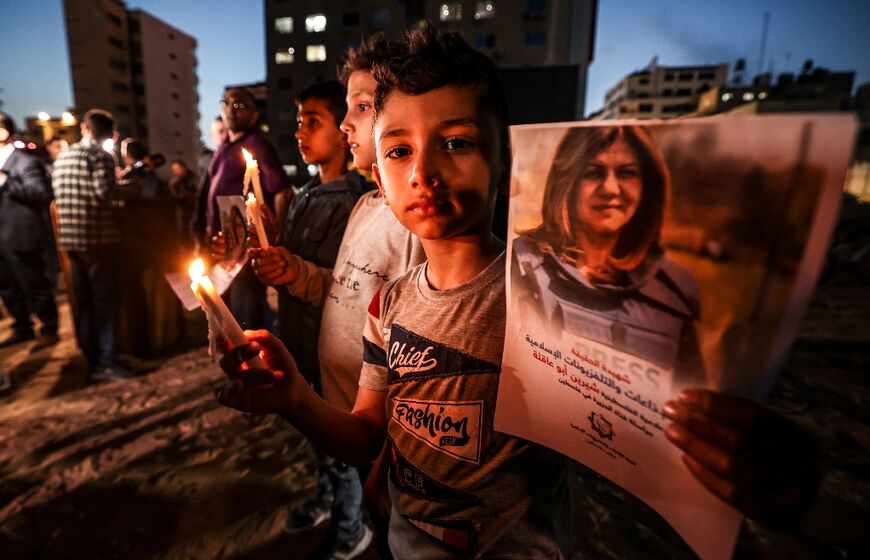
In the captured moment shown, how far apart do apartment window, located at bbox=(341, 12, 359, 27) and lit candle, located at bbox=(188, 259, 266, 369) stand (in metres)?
41.4

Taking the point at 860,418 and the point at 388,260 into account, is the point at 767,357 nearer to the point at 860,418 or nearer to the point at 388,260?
the point at 388,260

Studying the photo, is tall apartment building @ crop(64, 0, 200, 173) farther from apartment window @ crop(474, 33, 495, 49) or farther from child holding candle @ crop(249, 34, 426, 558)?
child holding candle @ crop(249, 34, 426, 558)

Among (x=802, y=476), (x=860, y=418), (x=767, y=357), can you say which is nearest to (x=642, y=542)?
(x=802, y=476)

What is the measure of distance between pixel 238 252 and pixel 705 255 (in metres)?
1.77

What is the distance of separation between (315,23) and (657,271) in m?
43.8

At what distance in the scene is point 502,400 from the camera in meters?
0.90

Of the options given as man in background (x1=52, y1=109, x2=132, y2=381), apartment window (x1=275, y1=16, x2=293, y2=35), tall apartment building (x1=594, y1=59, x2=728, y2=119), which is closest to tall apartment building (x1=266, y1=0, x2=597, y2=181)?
apartment window (x1=275, y1=16, x2=293, y2=35)

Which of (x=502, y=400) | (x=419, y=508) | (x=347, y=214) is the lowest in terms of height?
(x=419, y=508)

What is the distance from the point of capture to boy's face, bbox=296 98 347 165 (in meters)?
2.26

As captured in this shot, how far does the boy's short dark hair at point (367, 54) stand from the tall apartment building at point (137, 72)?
173ft

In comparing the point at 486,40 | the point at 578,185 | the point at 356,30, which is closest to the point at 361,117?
the point at 578,185

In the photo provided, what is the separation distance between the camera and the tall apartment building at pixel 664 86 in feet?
223

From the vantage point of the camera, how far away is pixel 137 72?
48.3 meters

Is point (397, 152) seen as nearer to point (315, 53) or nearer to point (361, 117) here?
point (361, 117)
